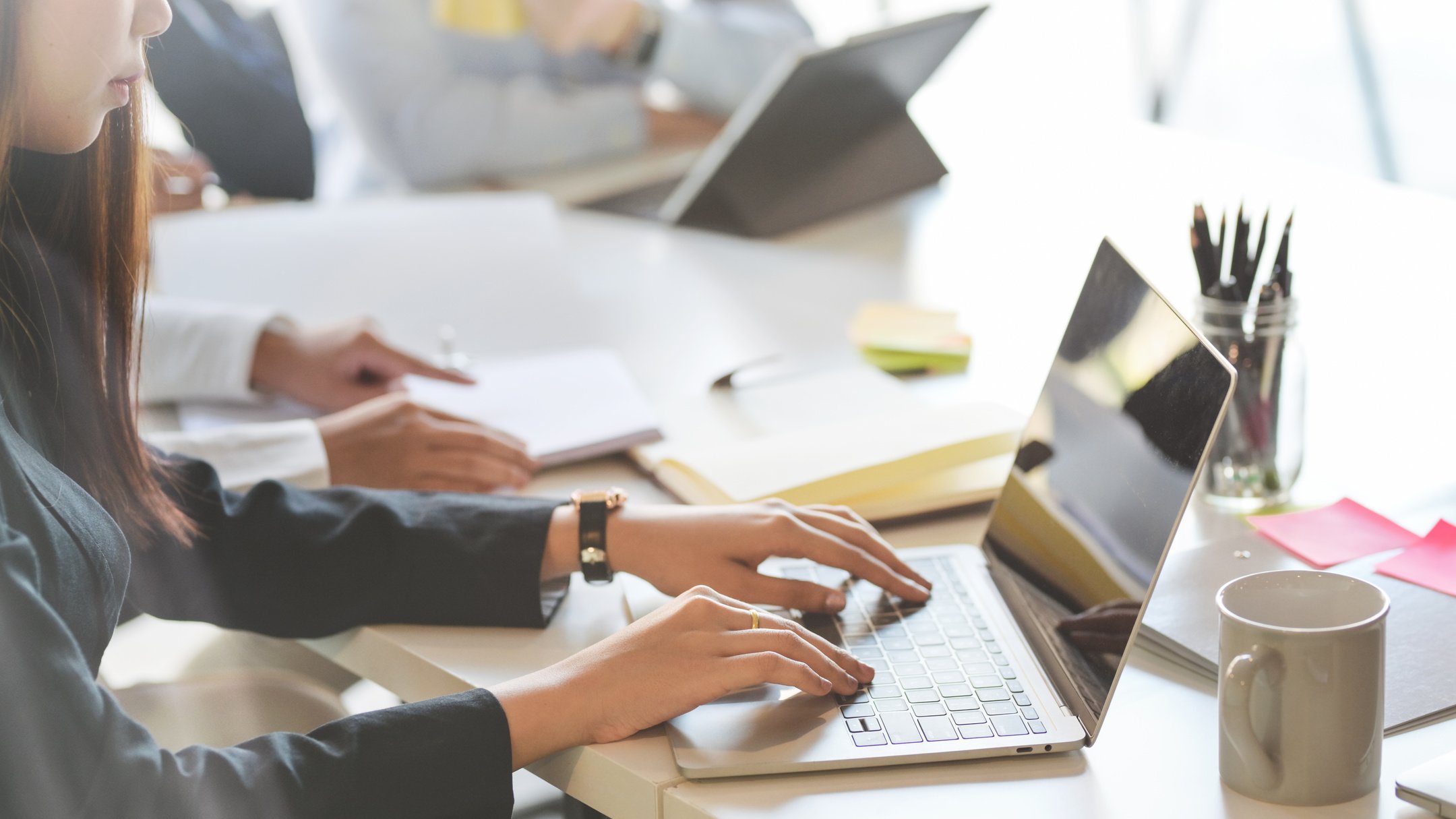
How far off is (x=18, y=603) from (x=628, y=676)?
31cm

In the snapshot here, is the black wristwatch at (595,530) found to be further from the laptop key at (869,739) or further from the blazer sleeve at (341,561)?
the laptop key at (869,739)

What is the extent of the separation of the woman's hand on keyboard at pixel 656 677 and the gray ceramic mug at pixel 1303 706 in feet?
0.70

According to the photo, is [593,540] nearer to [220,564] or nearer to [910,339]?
[220,564]

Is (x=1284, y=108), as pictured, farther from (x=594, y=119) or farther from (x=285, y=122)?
(x=285, y=122)

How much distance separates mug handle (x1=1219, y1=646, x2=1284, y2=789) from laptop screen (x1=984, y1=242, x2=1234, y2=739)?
72 millimetres

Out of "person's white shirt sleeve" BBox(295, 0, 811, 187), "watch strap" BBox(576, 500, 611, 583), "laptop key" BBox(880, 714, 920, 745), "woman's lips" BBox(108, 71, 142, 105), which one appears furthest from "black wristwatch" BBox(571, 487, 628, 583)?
"person's white shirt sleeve" BBox(295, 0, 811, 187)

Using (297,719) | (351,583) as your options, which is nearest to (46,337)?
(351,583)

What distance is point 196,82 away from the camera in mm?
1808

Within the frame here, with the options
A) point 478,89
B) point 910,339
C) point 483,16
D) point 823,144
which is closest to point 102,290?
point 910,339

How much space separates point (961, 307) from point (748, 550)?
656 mm

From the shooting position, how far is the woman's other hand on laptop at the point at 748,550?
35.0 inches

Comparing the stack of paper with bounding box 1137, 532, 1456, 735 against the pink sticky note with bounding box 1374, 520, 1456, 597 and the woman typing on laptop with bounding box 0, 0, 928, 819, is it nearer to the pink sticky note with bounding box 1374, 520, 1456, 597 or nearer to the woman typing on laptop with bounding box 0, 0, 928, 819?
the pink sticky note with bounding box 1374, 520, 1456, 597

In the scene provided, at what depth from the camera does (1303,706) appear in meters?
0.64

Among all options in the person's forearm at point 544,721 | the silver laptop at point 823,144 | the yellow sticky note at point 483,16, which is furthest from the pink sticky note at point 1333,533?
the yellow sticky note at point 483,16
